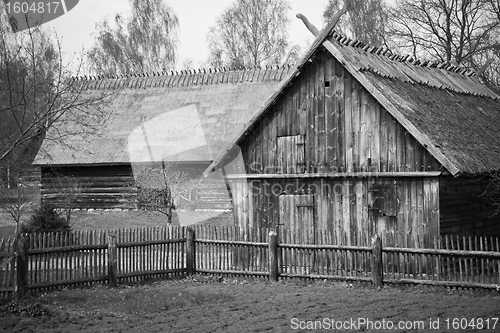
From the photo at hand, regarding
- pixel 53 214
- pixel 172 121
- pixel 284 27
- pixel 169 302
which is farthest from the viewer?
pixel 284 27

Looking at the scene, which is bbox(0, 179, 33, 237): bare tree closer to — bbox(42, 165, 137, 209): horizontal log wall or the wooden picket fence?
bbox(42, 165, 137, 209): horizontal log wall

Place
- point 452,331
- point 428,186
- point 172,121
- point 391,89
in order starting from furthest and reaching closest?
point 172,121
point 391,89
point 428,186
point 452,331

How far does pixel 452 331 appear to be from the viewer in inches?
412

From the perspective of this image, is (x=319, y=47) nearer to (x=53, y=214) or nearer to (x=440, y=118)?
(x=440, y=118)

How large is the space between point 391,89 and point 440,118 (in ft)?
4.56

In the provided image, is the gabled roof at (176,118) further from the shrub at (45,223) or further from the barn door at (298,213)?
the barn door at (298,213)

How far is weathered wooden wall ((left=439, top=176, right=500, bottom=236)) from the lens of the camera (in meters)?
16.3

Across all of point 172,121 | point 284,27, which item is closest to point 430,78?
point 172,121

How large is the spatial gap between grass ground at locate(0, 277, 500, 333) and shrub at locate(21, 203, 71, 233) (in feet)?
17.5

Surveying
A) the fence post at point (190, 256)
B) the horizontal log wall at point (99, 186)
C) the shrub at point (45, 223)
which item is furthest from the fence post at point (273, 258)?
the horizontal log wall at point (99, 186)

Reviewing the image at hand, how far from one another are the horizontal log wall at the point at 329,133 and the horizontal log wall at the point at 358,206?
1.17 ft

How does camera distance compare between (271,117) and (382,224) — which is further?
(271,117)

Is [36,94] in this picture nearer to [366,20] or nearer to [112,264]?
[112,264]

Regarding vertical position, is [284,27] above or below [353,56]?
above
